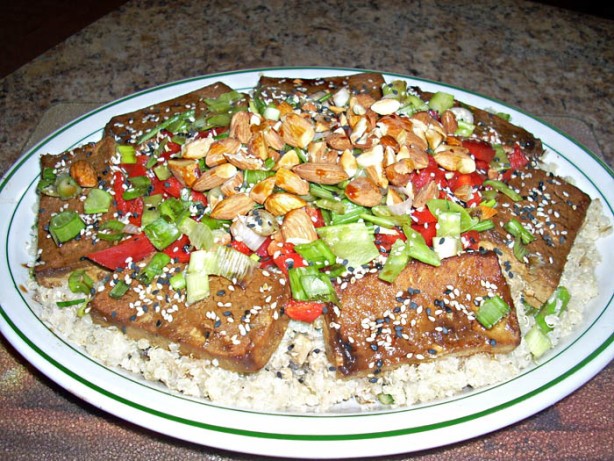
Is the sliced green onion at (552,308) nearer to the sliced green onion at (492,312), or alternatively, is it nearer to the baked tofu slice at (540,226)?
the baked tofu slice at (540,226)

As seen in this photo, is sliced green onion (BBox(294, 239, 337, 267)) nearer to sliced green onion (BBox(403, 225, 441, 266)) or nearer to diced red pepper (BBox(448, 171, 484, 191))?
sliced green onion (BBox(403, 225, 441, 266))

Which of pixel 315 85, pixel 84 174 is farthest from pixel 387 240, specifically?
pixel 84 174

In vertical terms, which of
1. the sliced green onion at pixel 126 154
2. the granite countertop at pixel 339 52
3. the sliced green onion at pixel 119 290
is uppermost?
the sliced green onion at pixel 126 154

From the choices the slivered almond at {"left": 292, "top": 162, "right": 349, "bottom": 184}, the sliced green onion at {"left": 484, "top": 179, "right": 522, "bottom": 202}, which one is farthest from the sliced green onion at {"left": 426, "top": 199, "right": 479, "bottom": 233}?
the slivered almond at {"left": 292, "top": 162, "right": 349, "bottom": 184}

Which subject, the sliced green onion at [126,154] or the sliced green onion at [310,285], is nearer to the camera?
the sliced green onion at [310,285]

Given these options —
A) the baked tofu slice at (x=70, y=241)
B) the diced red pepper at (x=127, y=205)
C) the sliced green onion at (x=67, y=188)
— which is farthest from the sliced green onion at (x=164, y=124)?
the sliced green onion at (x=67, y=188)

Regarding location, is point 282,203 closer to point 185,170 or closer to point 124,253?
point 185,170
